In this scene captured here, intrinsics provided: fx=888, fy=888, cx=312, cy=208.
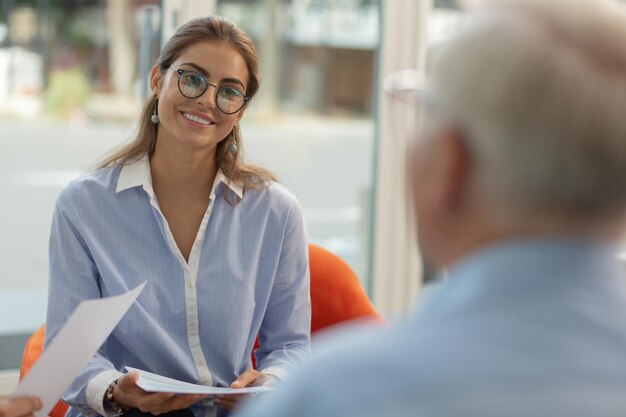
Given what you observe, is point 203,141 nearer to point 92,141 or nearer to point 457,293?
point 457,293

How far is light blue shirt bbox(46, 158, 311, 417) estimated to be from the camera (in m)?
2.07

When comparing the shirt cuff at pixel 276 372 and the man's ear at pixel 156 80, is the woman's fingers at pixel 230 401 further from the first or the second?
the man's ear at pixel 156 80

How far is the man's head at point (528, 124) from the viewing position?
78 cm

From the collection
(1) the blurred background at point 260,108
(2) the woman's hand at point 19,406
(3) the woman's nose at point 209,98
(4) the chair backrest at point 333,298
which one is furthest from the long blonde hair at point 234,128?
(1) the blurred background at point 260,108

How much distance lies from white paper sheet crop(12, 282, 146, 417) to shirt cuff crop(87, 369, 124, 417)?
228mm

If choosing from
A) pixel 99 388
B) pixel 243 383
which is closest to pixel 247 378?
pixel 243 383

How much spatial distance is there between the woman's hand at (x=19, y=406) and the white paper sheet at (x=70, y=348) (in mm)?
14

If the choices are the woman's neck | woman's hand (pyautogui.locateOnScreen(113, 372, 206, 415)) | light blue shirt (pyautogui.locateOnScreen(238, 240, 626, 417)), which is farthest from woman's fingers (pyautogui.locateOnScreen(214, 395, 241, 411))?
light blue shirt (pyautogui.locateOnScreen(238, 240, 626, 417))

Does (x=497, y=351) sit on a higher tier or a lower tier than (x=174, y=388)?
higher

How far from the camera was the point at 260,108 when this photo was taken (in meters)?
3.84

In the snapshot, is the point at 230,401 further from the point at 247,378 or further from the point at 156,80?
the point at 156,80

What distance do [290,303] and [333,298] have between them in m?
0.38

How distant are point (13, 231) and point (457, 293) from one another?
3213 mm

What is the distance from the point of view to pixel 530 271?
80cm
